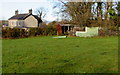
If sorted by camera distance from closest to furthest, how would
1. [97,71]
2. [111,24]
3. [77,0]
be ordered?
1. [97,71]
2. [111,24]
3. [77,0]

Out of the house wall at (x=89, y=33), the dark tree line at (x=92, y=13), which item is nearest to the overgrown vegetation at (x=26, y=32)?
the dark tree line at (x=92, y=13)

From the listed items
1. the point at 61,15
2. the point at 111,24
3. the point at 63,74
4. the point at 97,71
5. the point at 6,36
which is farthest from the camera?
the point at 61,15

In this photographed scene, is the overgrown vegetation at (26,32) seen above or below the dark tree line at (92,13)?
below

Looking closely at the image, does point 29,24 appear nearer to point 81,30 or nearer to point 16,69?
point 81,30

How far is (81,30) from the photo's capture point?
92.1ft

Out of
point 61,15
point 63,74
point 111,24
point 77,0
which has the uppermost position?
point 77,0

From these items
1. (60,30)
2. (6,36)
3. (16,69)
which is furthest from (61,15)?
(16,69)

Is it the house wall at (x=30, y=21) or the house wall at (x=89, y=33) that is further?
the house wall at (x=30, y=21)

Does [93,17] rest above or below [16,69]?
above

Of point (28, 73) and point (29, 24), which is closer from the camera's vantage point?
point (28, 73)

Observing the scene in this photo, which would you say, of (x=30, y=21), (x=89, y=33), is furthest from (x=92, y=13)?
(x=30, y=21)

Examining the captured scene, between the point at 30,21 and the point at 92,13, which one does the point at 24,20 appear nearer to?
the point at 30,21

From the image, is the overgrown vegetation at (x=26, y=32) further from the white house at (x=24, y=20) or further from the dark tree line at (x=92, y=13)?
the white house at (x=24, y=20)

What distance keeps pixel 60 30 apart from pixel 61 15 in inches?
150
